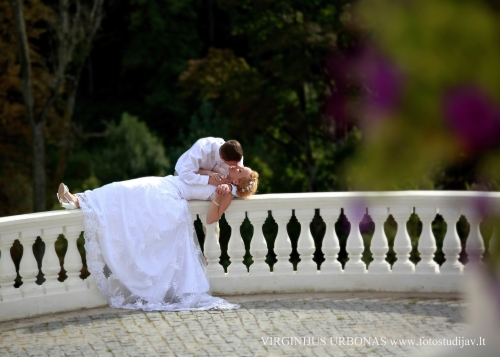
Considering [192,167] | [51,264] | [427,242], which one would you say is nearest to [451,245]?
[427,242]

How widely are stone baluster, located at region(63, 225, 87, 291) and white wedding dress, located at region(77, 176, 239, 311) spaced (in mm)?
94

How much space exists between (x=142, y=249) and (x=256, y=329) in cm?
114

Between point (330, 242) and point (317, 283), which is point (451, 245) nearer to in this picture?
point (330, 242)

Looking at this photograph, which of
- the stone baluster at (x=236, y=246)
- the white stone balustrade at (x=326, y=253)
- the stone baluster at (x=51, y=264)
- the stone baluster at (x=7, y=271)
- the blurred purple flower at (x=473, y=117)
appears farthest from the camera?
the stone baluster at (x=236, y=246)

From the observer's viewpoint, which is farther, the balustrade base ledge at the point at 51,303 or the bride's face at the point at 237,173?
the bride's face at the point at 237,173

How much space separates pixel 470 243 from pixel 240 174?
181cm

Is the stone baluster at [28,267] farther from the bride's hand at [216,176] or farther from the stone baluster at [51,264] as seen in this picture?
the bride's hand at [216,176]

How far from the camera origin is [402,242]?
640 cm

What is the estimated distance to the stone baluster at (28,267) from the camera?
5.86 meters

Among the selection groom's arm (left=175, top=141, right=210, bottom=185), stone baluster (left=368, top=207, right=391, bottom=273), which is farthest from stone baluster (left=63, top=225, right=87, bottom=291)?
stone baluster (left=368, top=207, right=391, bottom=273)

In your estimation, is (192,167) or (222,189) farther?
(192,167)

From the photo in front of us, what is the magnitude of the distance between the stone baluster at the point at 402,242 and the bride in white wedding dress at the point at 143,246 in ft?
4.36

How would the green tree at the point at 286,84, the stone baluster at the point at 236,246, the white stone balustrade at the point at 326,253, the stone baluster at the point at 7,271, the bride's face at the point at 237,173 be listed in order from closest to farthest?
the stone baluster at the point at 7,271
the white stone balustrade at the point at 326,253
the bride's face at the point at 237,173
the stone baluster at the point at 236,246
the green tree at the point at 286,84

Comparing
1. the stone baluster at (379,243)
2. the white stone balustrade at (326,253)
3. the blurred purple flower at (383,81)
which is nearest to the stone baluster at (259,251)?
the white stone balustrade at (326,253)
